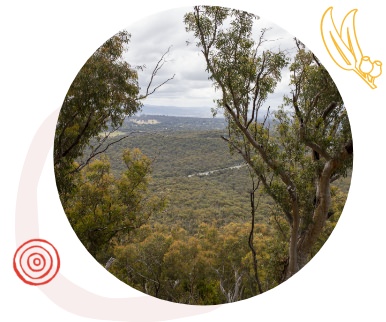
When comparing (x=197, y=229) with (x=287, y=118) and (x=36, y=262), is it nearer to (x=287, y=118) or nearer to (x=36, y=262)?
(x=287, y=118)

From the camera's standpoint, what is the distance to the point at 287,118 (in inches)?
233

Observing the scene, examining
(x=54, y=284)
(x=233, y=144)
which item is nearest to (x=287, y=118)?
(x=233, y=144)

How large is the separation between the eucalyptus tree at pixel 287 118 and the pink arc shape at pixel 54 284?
Result: 2407 millimetres

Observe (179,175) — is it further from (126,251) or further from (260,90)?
(260,90)

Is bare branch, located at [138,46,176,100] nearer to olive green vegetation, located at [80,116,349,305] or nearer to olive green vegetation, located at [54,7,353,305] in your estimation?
olive green vegetation, located at [54,7,353,305]

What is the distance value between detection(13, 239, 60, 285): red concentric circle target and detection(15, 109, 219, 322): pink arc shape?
0.06 metres

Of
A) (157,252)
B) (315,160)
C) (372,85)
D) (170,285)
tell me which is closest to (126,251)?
(157,252)

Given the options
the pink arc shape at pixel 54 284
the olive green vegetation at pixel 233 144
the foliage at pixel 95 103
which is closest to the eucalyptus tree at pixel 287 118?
the olive green vegetation at pixel 233 144

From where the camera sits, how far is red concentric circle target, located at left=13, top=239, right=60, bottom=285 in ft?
10.0

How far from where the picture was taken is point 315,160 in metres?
5.39

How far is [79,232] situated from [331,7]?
5.23m

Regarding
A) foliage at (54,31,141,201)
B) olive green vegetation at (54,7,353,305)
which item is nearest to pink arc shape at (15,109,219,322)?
olive green vegetation at (54,7,353,305)

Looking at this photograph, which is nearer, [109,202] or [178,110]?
[178,110]

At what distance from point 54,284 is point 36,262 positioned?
0.27 m
